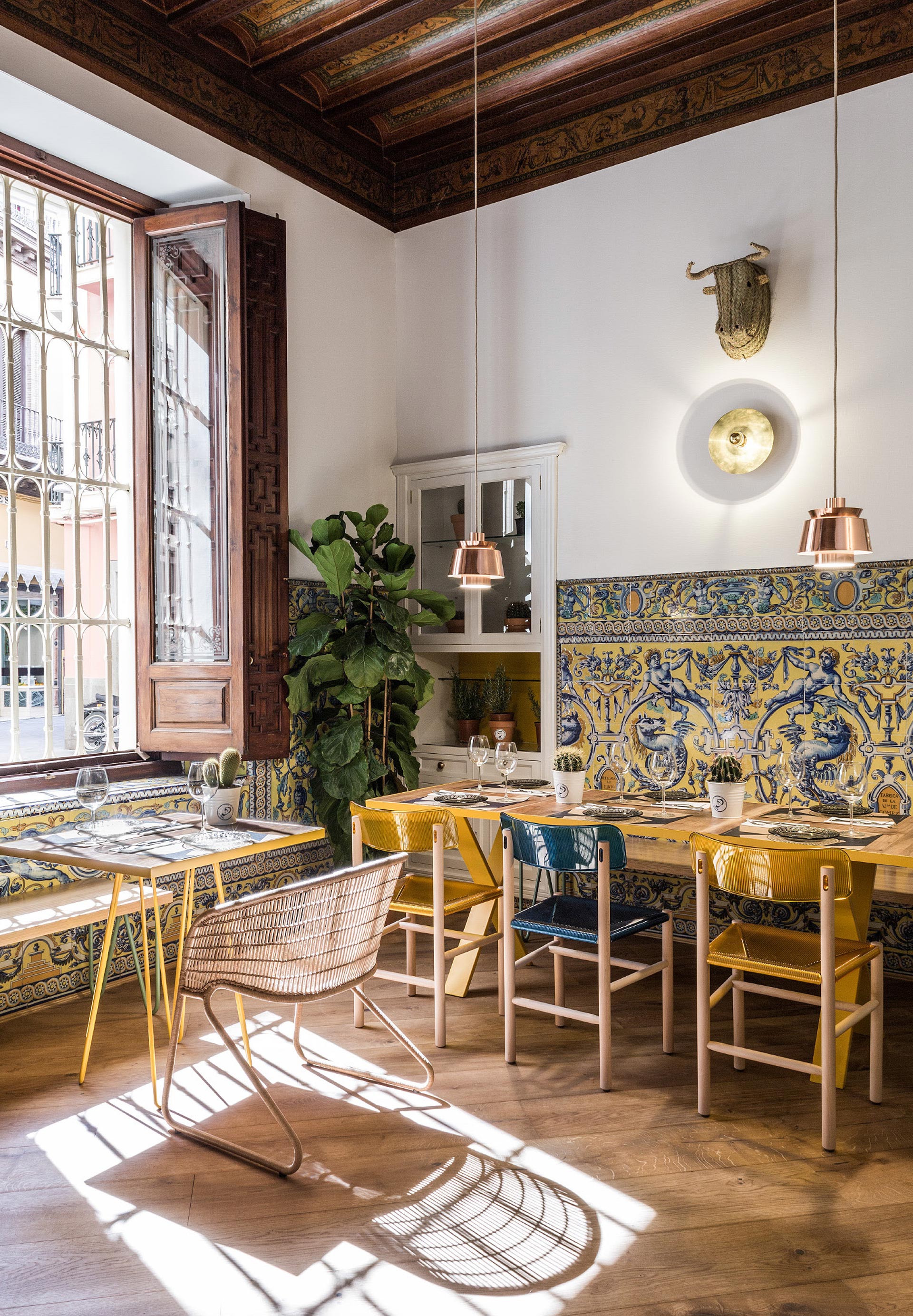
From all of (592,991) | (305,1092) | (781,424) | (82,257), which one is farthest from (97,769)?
(781,424)

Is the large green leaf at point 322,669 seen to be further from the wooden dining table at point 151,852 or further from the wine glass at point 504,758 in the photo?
the wooden dining table at point 151,852

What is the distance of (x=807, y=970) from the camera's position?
115 inches

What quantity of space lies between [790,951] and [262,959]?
1.65 metres

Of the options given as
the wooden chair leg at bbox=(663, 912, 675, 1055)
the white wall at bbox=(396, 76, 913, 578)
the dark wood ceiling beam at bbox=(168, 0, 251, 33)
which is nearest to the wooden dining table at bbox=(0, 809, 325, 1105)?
the wooden chair leg at bbox=(663, 912, 675, 1055)

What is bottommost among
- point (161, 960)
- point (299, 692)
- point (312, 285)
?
point (161, 960)

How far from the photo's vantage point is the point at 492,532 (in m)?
5.52

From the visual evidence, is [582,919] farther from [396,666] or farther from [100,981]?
[396,666]

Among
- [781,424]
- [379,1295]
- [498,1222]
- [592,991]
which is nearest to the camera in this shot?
[379,1295]

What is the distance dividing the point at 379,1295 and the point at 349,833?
2983 mm

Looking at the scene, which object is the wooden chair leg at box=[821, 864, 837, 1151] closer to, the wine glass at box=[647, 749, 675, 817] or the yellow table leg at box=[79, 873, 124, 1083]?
the wine glass at box=[647, 749, 675, 817]

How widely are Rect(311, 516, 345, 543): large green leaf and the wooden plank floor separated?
8.06ft

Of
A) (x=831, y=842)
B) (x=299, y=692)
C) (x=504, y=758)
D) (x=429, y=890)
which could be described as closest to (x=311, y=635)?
(x=299, y=692)

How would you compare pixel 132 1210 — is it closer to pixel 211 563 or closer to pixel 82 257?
pixel 211 563

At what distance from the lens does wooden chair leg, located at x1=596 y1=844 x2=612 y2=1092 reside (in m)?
3.22
